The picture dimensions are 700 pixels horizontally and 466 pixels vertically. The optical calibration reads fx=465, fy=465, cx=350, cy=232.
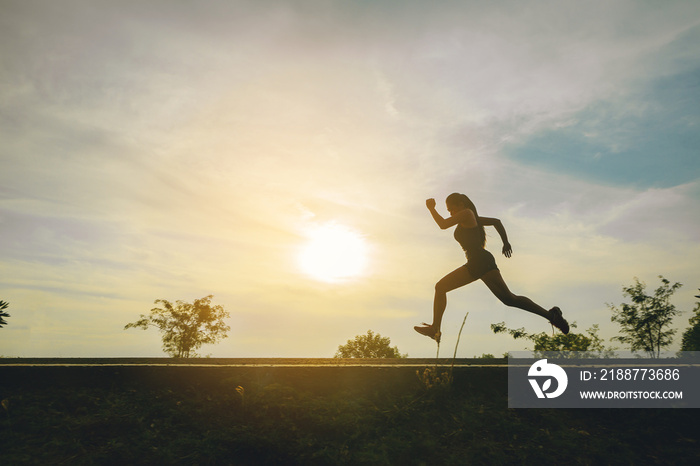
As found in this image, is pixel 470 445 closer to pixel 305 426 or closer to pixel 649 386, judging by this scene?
pixel 305 426

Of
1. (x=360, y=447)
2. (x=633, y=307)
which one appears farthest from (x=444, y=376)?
(x=633, y=307)

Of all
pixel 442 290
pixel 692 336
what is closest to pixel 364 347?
pixel 692 336

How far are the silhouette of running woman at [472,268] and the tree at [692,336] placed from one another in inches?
1030

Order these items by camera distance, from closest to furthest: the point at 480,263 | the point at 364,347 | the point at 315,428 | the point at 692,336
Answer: the point at 315,428 → the point at 480,263 → the point at 692,336 → the point at 364,347

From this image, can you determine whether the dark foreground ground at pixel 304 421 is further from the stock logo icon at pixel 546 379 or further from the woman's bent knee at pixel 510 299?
the woman's bent knee at pixel 510 299

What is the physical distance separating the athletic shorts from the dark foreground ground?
1.64m

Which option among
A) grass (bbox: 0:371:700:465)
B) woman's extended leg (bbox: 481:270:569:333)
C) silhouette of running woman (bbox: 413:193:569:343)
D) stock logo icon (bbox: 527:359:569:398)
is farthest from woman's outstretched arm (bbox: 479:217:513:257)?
grass (bbox: 0:371:700:465)

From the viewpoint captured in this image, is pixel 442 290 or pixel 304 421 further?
pixel 442 290

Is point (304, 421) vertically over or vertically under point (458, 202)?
under

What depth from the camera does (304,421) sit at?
16.9 ft

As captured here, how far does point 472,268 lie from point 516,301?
0.85 meters

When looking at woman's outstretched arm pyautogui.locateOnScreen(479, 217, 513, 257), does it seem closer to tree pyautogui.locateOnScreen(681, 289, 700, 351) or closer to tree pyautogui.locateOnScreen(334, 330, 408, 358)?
tree pyautogui.locateOnScreen(681, 289, 700, 351)

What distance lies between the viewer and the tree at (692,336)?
27.8 meters

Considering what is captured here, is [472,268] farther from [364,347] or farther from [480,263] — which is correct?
[364,347]
